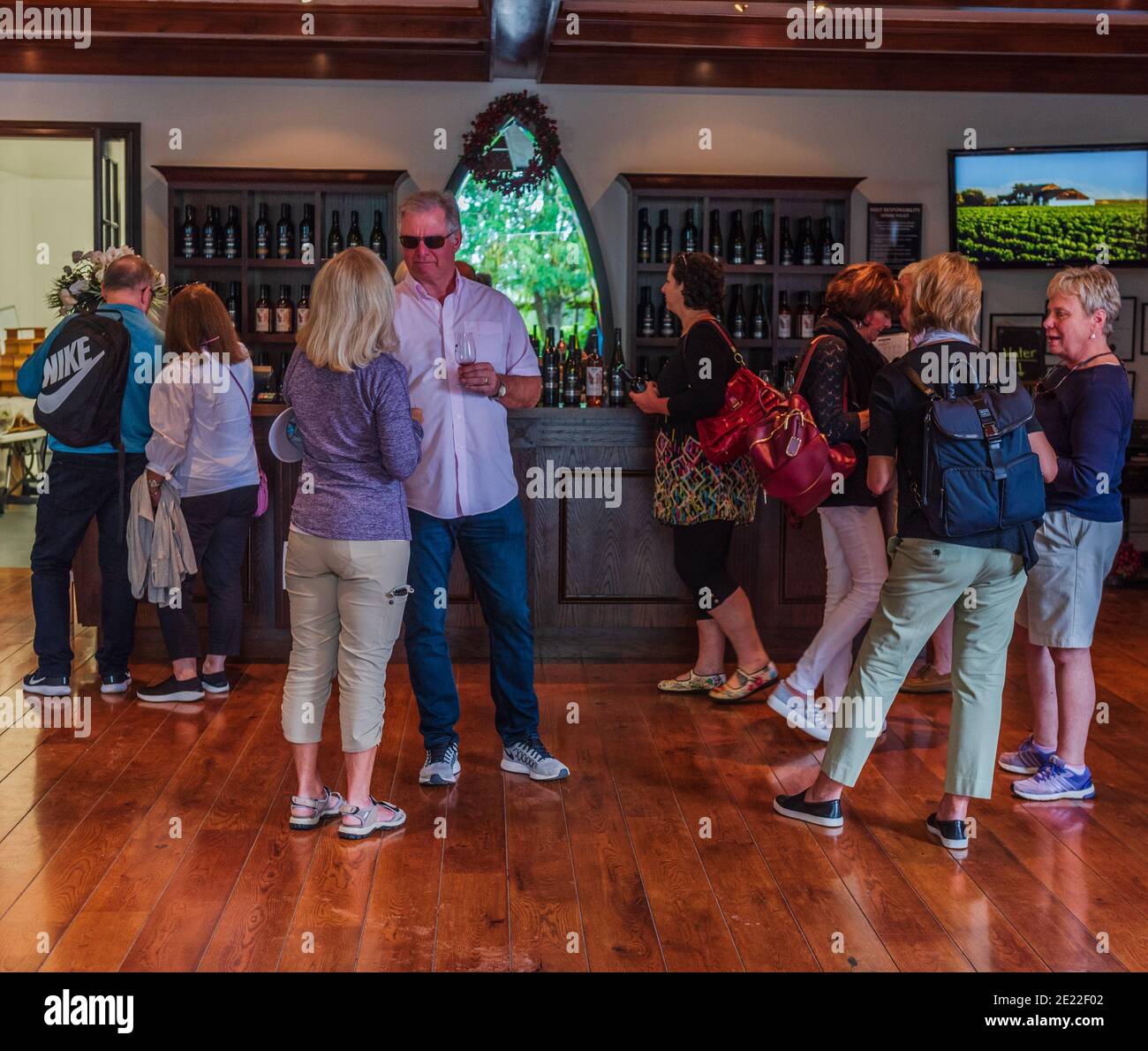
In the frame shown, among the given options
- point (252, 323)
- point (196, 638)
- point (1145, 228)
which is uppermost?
point (1145, 228)

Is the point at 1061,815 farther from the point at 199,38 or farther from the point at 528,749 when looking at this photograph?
the point at 199,38

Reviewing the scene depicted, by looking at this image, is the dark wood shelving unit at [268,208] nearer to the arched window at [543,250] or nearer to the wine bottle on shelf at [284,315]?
the wine bottle on shelf at [284,315]

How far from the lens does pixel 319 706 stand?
3434mm

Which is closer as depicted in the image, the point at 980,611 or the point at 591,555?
the point at 980,611

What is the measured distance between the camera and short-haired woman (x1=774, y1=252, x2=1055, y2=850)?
127 inches

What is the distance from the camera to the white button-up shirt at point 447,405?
12.1 feet

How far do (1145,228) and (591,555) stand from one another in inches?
174

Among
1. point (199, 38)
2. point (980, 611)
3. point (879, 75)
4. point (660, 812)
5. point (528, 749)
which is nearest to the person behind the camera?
point (980, 611)

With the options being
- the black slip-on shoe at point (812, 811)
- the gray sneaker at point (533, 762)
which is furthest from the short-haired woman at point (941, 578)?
the gray sneaker at point (533, 762)

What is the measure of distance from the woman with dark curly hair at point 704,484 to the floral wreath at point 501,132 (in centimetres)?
297

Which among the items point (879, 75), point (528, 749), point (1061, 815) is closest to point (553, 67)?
point (879, 75)

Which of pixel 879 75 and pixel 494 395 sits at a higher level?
pixel 879 75

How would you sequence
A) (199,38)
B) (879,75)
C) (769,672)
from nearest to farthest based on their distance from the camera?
(769,672), (199,38), (879,75)

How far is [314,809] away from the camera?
137 inches
